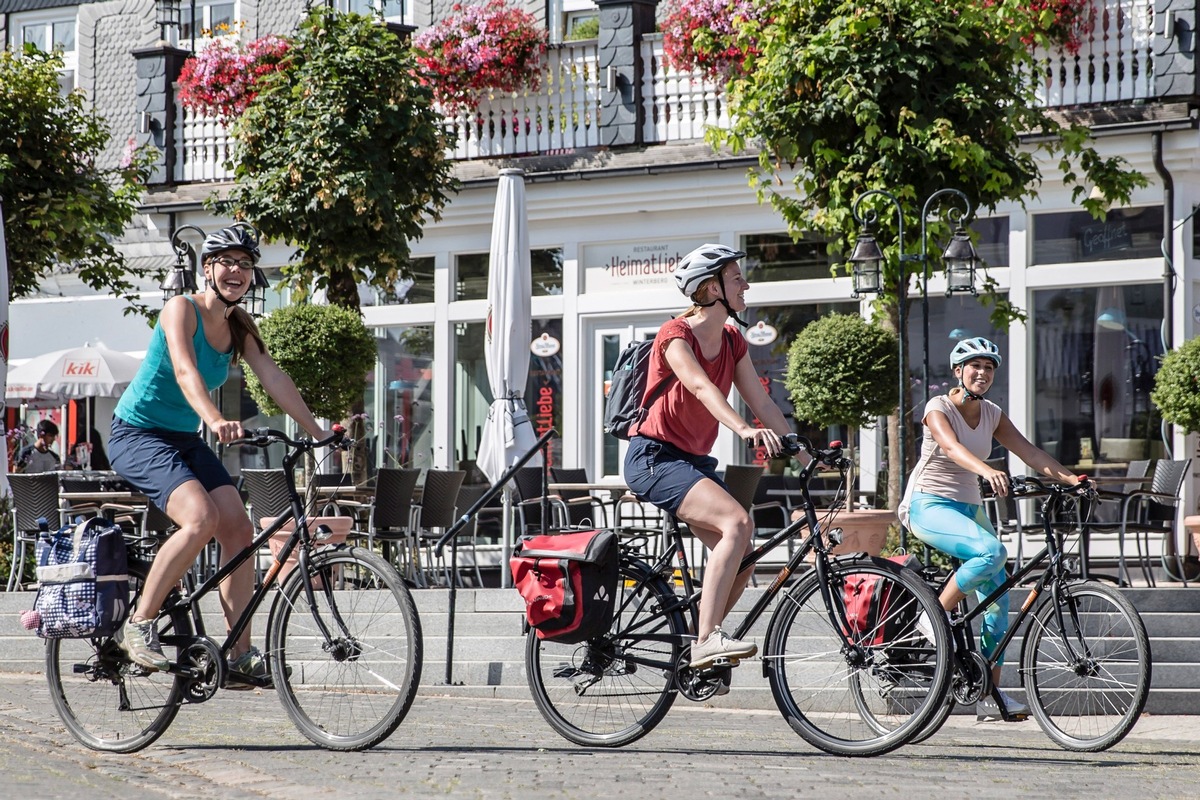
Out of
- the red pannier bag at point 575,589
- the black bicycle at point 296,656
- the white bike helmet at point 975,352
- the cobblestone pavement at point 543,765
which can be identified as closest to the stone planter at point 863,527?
the cobblestone pavement at point 543,765

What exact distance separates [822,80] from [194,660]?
7227mm

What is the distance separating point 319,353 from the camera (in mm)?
13492

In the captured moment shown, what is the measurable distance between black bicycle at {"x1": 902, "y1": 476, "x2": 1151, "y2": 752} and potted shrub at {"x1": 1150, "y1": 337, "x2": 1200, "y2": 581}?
6.21 meters

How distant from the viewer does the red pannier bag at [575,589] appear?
6.11 meters

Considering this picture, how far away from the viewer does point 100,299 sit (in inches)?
818

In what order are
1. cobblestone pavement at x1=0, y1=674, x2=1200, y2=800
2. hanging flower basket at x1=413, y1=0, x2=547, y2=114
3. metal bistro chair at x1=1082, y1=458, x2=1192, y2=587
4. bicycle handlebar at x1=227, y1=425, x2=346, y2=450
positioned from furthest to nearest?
hanging flower basket at x1=413, y1=0, x2=547, y2=114
metal bistro chair at x1=1082, y1=458, x2=1192, y2=587
bicycle handlebar at x1=227, y1=425, x2=346, y2=450
cobblestone pavement at x1=0, y1=674, x2=1200, y2=800

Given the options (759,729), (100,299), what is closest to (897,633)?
(759,729)

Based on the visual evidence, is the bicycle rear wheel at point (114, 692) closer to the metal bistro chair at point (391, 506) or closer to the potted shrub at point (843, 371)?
the metal bistro chair at point (391, 506)

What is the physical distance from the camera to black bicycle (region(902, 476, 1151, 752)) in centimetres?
636

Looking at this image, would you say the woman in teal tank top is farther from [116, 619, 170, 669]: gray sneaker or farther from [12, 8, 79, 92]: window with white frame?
[12, 8, 79, 92]: window with white frame

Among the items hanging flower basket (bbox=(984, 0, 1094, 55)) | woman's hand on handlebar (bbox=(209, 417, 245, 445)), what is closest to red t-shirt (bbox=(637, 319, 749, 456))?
woman's hand on handlebar (bbox=(209, 417, 245, 445))

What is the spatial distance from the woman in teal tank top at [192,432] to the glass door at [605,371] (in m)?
11.1

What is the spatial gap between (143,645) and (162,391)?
3.08ft

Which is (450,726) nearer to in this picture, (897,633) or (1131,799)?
(897,633)
